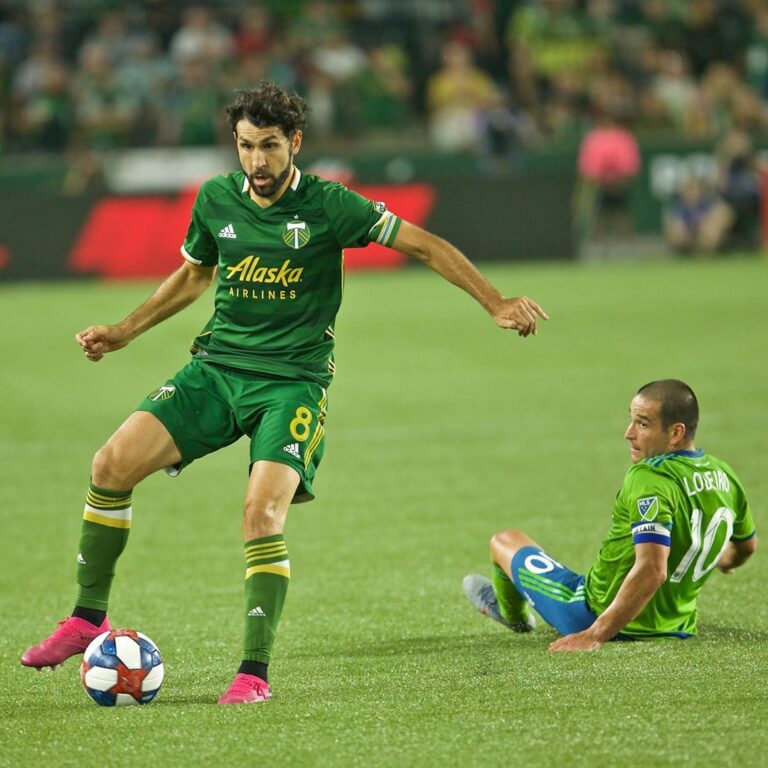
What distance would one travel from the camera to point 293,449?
5.21 m

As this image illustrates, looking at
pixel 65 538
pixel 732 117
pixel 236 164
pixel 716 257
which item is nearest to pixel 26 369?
pixel 65 538

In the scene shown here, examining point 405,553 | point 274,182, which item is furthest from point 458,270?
point 405,553

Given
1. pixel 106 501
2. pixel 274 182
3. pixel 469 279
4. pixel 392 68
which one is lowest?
pixel 106 501

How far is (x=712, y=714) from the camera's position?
455 cm

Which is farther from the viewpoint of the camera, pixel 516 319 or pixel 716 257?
pixel 716 257

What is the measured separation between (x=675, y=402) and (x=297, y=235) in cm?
151

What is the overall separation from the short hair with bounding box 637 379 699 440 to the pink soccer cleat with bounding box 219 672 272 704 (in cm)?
175

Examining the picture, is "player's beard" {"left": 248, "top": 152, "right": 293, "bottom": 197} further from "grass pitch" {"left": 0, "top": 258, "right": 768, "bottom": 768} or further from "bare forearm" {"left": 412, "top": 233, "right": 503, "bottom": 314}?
"grass pitch" {"left": 0, "top": 258, "right": 768, "bottom": 768}

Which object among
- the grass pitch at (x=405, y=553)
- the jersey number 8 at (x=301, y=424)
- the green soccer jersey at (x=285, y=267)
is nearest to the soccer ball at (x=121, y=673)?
the grass pitch at (x=405, y=553)

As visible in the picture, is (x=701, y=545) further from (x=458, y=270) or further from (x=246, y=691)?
(x=246, y=691)

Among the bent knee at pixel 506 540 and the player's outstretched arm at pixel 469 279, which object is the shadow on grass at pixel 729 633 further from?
the player's outstretched arm at pixel 469 279

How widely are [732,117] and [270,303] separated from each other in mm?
20532

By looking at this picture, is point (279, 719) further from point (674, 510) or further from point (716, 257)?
point (716, 257)

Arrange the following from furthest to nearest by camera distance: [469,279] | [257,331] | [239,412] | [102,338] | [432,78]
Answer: [432,78]
[102,338]
[257,331]
[239,412]
[469,279]
